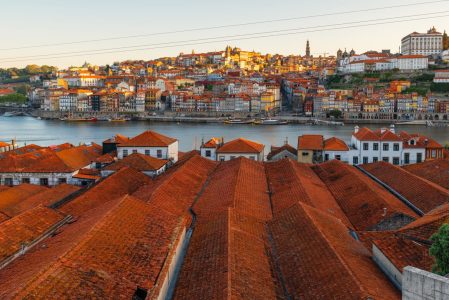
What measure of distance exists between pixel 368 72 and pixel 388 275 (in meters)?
Answer: 90.0

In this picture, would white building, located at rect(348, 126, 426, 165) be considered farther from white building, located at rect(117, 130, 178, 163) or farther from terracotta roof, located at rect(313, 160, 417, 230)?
white building, located at rect(117, 130, 178, 163)

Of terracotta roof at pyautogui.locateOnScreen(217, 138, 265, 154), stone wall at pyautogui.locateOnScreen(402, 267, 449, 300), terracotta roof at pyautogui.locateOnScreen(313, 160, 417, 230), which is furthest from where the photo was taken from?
terracotta roof at pyautogui.locateOnScreen(217, 138, 265, 154)

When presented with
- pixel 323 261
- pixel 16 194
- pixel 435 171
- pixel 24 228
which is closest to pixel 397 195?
pixel 435 171

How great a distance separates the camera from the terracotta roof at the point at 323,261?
6.64m

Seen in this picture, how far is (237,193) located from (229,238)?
3940 mm

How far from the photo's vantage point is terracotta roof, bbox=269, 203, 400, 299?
664cm

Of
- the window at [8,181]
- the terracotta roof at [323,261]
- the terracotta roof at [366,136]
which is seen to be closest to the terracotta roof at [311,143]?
the terracotta roof at [366,136]

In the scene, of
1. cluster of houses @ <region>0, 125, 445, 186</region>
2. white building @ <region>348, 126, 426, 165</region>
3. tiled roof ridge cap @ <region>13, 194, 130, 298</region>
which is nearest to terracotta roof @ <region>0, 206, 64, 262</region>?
tiled roof ridge cap @ <region>13, 194, 130, 298</region>

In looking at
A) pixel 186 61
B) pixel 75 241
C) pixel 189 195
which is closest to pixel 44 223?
pixel 75 241

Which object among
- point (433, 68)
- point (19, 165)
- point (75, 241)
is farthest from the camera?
point (433, 68)

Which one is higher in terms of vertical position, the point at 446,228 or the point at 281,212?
the point at 446,228

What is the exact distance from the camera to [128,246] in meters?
7.19

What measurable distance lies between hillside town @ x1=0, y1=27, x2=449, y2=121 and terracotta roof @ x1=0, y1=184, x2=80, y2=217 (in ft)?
204

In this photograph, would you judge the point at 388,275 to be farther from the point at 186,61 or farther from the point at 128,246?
the point at 186,61
